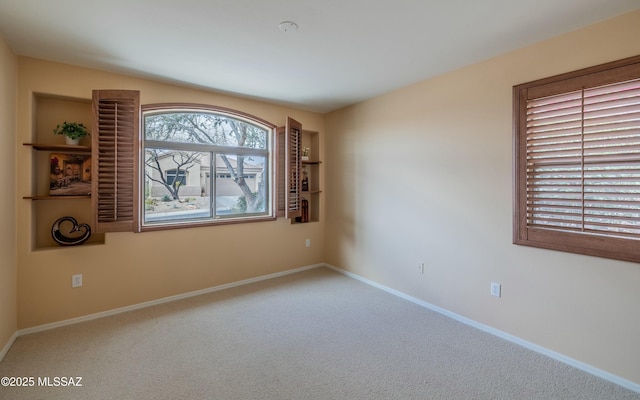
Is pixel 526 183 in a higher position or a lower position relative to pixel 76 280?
higher

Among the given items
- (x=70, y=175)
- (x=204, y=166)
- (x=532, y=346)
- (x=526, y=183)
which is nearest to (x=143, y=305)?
(x=70, y=175)

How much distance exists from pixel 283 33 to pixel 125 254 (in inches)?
106

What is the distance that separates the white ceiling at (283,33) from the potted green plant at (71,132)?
0.60 metres

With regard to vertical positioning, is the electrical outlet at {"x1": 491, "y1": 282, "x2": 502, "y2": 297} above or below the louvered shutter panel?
below

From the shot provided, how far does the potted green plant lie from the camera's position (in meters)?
2.67

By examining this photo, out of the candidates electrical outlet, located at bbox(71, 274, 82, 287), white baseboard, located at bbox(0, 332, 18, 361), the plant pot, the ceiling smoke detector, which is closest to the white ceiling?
the ceiling smoke detector

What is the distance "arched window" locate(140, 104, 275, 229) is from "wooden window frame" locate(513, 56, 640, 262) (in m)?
2.92

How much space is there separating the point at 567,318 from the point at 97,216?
159 inches

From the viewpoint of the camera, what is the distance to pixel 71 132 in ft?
8.79

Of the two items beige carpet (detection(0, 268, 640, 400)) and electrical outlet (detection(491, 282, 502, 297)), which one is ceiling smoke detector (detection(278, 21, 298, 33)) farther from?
electrical outlet (detection(491, 282, 502, 297))

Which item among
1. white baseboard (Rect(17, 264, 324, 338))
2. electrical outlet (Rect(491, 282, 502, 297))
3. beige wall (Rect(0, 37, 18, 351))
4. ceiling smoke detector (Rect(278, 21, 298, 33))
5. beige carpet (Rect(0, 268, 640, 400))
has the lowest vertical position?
beige carpet (Rect(0, 268, 640, 400))

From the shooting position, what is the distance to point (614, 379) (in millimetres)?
1983

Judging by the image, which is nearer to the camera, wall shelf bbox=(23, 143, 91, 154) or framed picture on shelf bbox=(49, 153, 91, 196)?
wall shelf bbox=(23, 143, 91, 154)

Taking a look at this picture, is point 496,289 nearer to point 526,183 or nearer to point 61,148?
point 526,183
